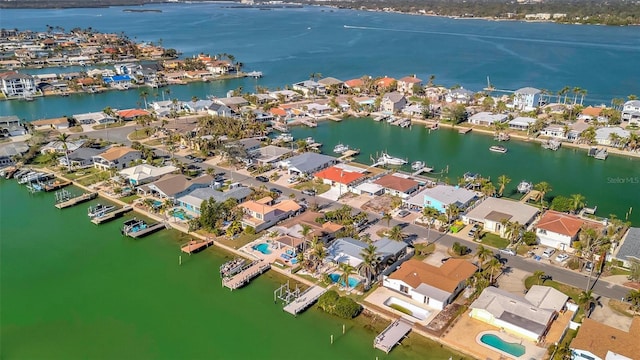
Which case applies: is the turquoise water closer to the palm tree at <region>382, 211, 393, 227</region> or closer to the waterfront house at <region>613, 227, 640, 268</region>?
the waterfront house at <region>613, 227, 640, 268</region>

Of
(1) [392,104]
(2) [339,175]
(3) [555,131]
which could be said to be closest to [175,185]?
(2) [339,175]

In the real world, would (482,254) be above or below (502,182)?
below

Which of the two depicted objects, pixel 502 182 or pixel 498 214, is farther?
pixel 502 182

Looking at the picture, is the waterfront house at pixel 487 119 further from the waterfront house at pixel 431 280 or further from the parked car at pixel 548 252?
the waterfront house at pixel 431 280

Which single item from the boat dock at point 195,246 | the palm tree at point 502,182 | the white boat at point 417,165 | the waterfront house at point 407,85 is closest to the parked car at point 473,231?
the palm tree at point 502,182

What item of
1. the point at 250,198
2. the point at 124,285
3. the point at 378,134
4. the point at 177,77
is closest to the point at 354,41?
the point at 177,77

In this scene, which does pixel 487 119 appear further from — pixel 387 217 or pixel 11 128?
pixel 11 128

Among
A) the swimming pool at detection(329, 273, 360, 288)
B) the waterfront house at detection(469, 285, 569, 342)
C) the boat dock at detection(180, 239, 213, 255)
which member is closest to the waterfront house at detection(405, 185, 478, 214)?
the waterfront house at detection(469, 285, 569, 342)
